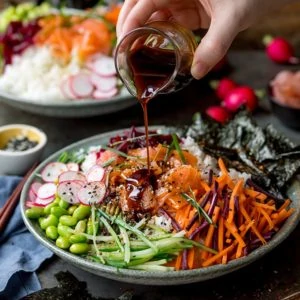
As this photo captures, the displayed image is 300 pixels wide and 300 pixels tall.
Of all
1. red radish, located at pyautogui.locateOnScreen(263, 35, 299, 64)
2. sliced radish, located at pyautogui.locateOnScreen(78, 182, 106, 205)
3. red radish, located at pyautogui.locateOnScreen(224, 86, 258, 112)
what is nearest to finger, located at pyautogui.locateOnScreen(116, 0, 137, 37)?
sliced radish, located at pyautogui.locateOnScreen(78, 182, 106, 205)

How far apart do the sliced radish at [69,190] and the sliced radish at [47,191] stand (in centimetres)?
9

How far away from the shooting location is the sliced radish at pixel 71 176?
2.22 meters

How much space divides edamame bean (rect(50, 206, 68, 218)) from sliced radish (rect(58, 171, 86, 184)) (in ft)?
0.45

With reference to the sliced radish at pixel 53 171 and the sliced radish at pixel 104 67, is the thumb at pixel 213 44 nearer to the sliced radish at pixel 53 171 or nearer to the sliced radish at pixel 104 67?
the sliced radish at pixel 53 171

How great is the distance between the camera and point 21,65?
328 cm

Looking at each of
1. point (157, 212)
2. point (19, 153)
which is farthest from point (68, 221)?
point (19, 153)

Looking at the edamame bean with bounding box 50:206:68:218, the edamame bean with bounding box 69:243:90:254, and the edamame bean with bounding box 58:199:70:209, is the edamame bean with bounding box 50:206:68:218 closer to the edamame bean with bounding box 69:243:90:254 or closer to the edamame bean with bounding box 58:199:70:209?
the edamame bean with bounding box 58:199:70:209

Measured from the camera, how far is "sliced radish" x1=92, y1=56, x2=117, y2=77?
3.12 m

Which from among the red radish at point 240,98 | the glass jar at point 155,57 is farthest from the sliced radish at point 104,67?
the glass jar at point 155,57

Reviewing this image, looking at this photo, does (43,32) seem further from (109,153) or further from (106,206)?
(106,206)

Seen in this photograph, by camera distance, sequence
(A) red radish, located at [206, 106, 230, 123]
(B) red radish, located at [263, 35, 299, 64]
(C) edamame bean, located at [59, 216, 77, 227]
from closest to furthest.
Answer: (C) edamame bean, located at [59, 216, 77, 227]
(A) red radish, located at [206, 106, 230, 123]
(B) red radish, located at [263, 35, 299, 64]

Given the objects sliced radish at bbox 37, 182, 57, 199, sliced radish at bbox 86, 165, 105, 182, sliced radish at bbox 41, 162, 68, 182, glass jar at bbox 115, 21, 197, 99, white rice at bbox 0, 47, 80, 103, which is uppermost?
glass jar at bbox 115, 21, 197, 99

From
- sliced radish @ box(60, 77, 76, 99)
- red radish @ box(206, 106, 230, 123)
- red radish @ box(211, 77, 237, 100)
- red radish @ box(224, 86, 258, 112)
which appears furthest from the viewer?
red radish @ box(211, 77, 237, 100)

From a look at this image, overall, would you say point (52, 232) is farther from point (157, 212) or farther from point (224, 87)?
point (224, 87)
